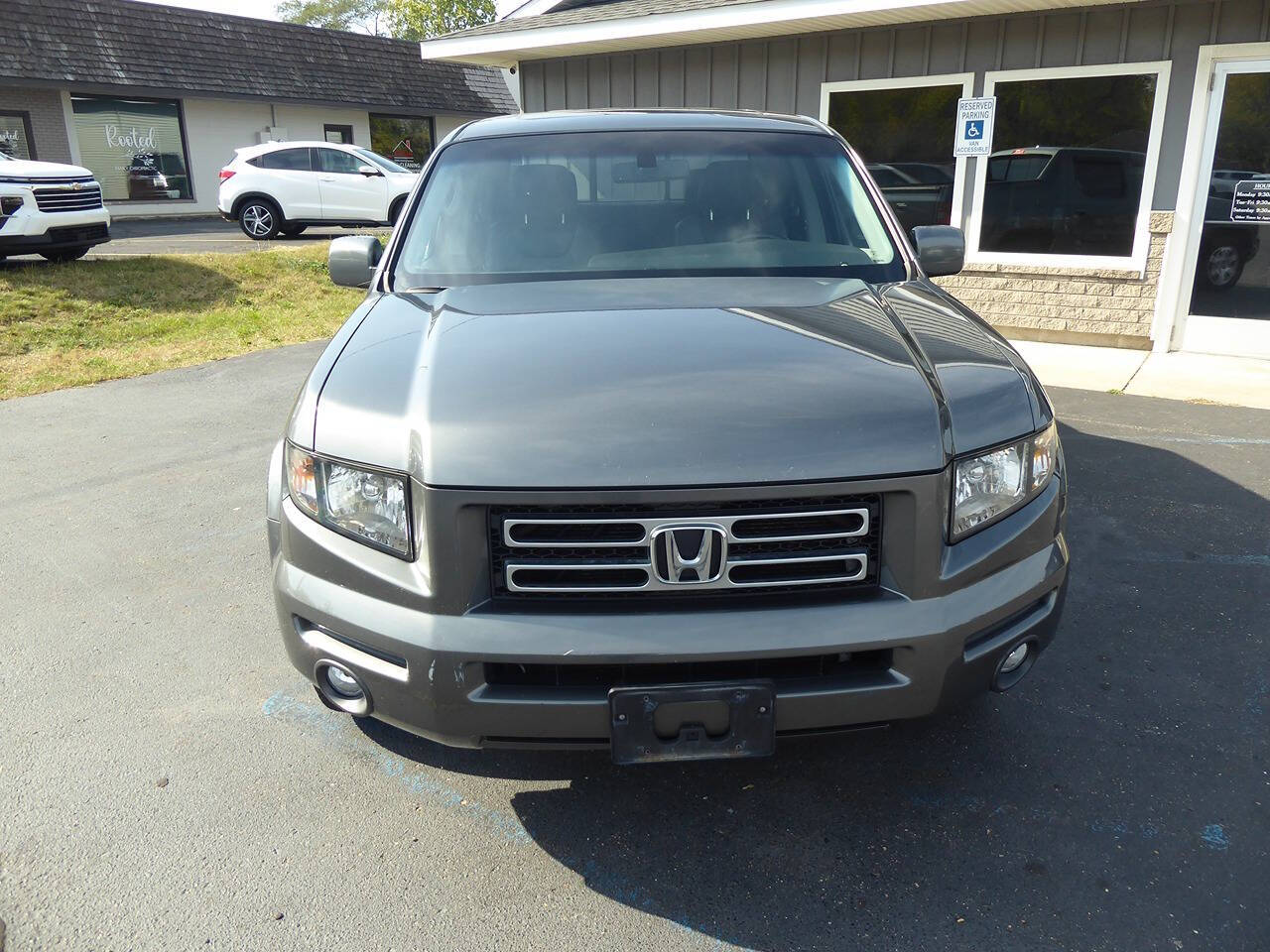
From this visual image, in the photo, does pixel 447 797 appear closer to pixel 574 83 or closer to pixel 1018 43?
pixel 1018 43

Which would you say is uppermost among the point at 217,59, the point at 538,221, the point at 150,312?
the point at 217,59

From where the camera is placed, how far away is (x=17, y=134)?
73.8 ft

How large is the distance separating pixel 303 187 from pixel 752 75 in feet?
31.9

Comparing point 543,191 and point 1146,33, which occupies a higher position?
point 1146,33

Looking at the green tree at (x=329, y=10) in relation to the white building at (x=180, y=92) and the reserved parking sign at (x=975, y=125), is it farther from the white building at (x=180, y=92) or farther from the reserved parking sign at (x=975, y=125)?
the reserved parking sign at (x=975, y=125)

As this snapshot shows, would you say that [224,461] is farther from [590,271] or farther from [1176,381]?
[1176,381]

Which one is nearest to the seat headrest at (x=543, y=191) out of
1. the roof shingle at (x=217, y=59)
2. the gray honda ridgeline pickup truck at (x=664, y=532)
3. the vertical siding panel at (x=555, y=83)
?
the gray honda ridgeline pickup truck at (x=664, y=532)

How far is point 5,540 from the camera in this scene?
4496mm

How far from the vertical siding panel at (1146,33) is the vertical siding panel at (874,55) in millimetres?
2154

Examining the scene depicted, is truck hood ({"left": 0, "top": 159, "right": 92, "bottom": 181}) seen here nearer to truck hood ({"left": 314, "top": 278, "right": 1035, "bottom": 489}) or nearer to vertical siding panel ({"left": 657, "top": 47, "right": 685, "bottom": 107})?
vertical siding panel ({"left": 657, "top": 47, "right": 685, "bottom": 107})

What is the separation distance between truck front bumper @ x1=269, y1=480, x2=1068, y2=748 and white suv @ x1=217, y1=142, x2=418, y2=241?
16127 millimetres

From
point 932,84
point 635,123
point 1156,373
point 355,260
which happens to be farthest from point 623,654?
point 932,84

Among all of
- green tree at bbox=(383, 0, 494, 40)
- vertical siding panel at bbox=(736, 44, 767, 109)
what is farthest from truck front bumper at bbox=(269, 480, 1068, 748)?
green tree at bbox=(383, 0, 494, 40)

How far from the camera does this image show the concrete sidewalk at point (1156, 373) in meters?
7.14
